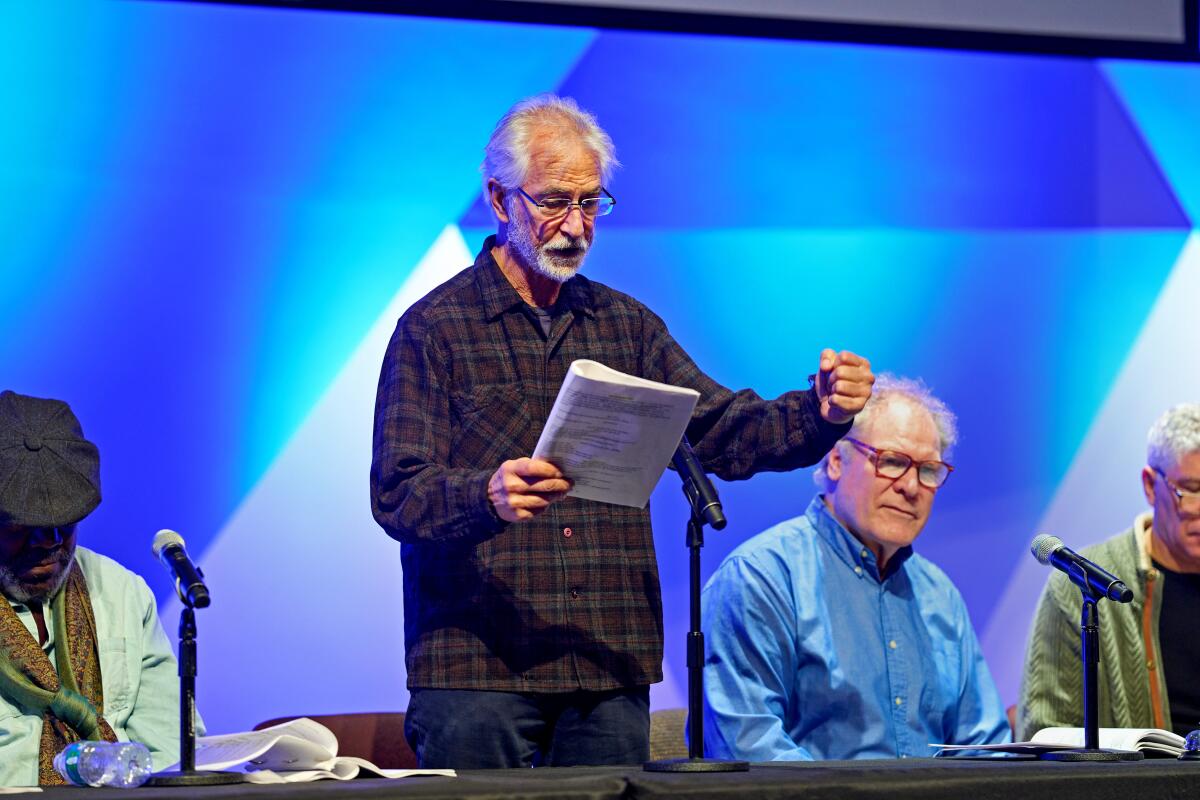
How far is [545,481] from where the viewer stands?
2.44 meters

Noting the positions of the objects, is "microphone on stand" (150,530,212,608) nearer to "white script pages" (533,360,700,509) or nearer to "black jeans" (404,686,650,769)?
"white script pages" (533,360,700,509)

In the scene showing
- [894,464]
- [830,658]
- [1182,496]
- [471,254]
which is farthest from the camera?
[471,254]

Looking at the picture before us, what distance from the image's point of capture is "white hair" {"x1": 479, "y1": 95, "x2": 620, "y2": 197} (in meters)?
3.06

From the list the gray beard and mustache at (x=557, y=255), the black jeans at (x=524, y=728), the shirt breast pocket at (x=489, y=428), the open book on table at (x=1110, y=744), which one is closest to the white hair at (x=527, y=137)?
the gray beard and mustache at (x=557, y=255)

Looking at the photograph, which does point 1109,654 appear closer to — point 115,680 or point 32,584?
point 115,680

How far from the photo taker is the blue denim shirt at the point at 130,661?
3.25 m

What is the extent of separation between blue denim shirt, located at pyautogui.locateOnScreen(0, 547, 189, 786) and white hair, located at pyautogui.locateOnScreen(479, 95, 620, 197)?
4.07 ft

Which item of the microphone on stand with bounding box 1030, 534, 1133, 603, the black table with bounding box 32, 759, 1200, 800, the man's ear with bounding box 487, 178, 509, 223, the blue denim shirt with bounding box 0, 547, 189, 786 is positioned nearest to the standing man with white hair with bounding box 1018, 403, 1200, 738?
the microphone on stand with bounding box 1030, 534, 1133, 603

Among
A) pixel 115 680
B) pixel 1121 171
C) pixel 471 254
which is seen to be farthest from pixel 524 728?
pixel 1121 171

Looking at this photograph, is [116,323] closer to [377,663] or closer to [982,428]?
[377,663]

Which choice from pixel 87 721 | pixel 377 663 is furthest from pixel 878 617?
pixel 87 721

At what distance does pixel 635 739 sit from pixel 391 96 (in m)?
2.14

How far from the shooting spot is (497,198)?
3.13m

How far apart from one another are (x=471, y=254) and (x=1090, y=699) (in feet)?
7.50
